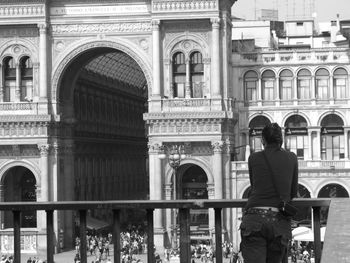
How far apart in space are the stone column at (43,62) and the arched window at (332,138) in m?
22.1

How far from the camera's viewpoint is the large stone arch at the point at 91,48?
65062mm

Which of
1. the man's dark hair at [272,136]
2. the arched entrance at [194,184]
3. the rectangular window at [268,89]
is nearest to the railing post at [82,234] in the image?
the man's dark hair at [272,136]

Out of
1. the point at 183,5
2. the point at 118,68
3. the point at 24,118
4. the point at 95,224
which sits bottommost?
the point at 95,224

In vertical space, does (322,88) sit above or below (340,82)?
below

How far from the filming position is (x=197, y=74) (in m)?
65.6

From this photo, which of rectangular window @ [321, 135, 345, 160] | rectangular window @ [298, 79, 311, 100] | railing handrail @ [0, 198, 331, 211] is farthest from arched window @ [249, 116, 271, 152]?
railing handrail @ [0, 198, 331, 211]

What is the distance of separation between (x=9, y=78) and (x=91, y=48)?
7128mm

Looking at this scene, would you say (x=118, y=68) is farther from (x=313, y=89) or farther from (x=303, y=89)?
(x=313, y=89)

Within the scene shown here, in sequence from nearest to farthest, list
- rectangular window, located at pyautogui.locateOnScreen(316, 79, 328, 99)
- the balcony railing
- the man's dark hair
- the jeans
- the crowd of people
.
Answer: the jeans → the man's dark hair → the balcony railing → the crowd of people → rectangular window, located at pyautogui.locateOnScreen(316, 79, 328, 99)

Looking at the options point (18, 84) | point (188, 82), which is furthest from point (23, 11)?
point (188, 82)

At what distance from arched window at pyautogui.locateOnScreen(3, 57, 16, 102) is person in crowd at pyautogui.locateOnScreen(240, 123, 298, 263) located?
58.2m

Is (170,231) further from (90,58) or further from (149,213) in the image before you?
(149,213)

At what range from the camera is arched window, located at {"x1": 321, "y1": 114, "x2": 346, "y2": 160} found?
2677 inches

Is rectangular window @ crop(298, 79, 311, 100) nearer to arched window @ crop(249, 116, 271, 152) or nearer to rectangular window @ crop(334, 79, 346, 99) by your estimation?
rectangular window @ crop(334, 79, 346, 99)
